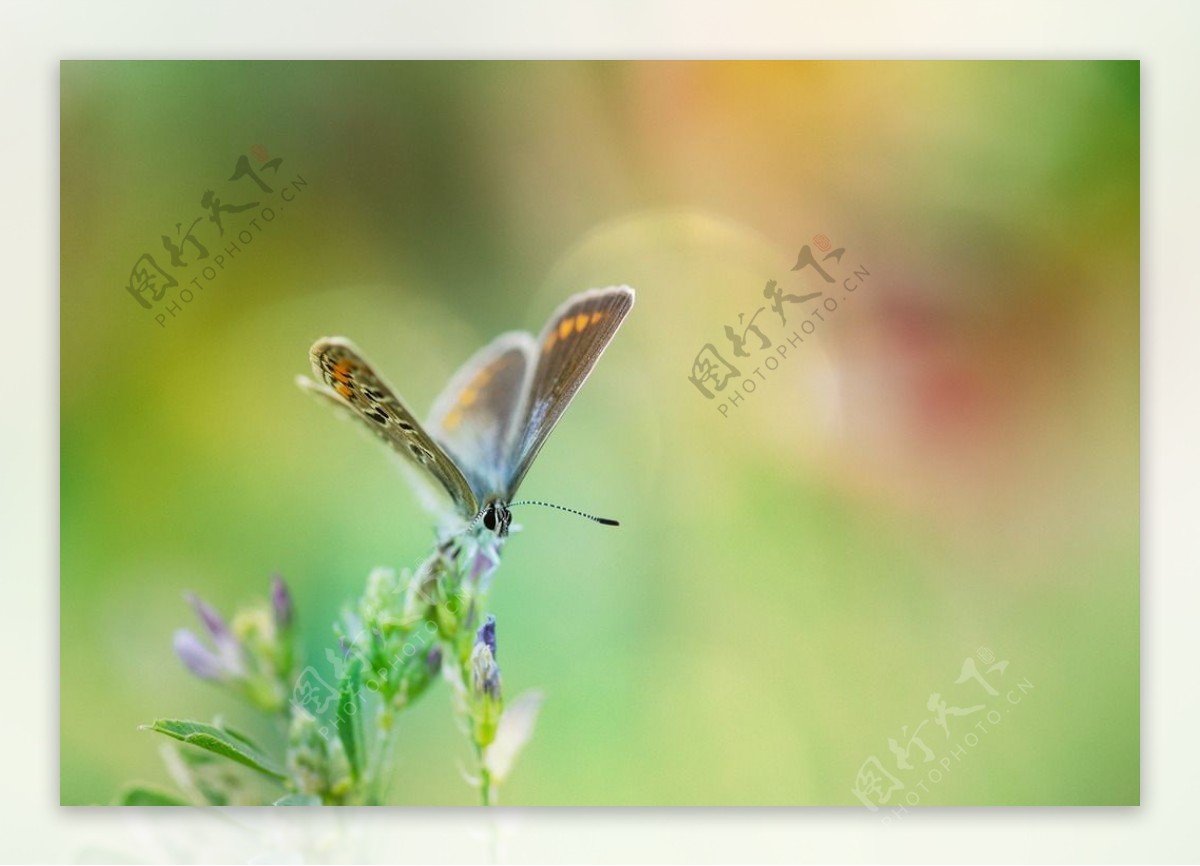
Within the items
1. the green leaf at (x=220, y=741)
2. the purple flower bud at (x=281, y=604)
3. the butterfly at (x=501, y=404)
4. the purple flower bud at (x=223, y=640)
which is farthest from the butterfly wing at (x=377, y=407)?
the green leaf at (x=220, y=741)

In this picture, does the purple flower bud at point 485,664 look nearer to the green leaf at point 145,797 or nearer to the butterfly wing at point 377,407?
the butterfly wing at point 377,407

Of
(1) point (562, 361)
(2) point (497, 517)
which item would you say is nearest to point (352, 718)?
(2) point (497, 517)

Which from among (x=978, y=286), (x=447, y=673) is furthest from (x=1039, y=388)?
(x=447, y=673)

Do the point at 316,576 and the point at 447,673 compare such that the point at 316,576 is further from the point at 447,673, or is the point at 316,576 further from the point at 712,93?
the point at 712,93

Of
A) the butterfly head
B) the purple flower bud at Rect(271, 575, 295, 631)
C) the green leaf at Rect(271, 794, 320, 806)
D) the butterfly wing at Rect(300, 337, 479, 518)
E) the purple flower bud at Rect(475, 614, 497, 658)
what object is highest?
the butterfly wing at Rect(300, 337, 479, 518)

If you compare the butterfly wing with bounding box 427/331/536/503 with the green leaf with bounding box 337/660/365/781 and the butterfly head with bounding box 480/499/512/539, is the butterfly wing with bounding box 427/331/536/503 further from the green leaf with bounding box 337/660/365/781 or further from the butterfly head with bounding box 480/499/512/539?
the green leaf with bounding box 337/660/365/781

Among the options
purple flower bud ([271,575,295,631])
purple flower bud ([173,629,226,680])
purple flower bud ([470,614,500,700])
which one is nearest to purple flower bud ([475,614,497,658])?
purple flower bud ([470,614,500,700])
